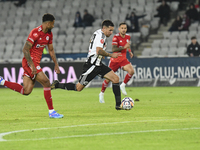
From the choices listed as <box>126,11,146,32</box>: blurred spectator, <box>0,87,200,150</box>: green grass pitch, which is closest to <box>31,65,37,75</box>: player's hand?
<box>0,87,200,150</box>: green grass pitch

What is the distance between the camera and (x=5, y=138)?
5.68 metres

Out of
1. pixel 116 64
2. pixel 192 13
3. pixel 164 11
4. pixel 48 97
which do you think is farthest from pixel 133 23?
pixel 48 97

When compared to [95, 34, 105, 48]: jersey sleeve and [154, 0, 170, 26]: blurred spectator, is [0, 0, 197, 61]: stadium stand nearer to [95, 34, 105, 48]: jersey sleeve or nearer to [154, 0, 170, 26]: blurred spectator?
[154, 0, 170, 26]: blurred spectator

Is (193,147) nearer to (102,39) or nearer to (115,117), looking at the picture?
(115,117)

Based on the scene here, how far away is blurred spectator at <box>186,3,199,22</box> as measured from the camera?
2258cm

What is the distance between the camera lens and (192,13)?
2273 centimetres

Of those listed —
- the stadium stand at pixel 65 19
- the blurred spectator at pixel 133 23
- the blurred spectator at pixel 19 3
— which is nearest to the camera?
the blurred spectator at pixel 133 23

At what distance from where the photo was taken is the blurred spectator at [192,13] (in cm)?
2258

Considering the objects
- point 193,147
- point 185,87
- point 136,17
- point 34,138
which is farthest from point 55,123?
point 136,17

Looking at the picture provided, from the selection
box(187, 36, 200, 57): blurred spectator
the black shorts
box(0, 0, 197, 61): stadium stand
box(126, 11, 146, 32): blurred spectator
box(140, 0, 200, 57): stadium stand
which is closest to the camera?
the black shorts

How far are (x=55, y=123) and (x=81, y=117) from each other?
0.99 metres

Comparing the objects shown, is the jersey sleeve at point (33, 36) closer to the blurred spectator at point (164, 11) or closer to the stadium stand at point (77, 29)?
the stadium stand at point (77, 29)

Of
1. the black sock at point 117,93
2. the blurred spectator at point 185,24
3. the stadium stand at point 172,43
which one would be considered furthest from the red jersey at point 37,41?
the blurred spectator at point 185,24

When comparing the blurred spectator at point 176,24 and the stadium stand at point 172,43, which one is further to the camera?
the blurred spectator at point 176,24
